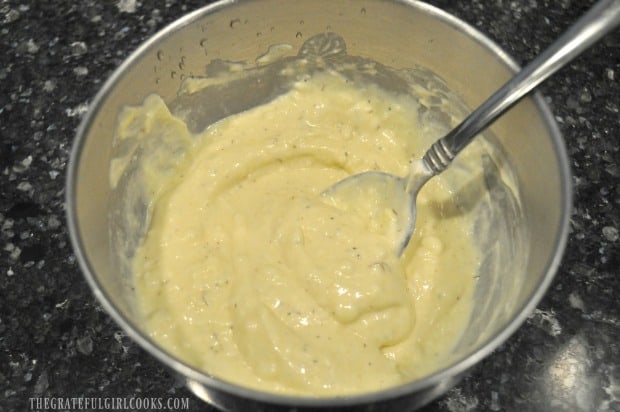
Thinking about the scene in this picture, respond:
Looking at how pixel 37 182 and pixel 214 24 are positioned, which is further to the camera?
pixel 37 182

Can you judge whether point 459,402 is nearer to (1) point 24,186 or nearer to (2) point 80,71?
(1) point 24,186

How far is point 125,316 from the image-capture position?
100 cm

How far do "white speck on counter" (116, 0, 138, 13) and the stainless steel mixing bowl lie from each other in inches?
22.1

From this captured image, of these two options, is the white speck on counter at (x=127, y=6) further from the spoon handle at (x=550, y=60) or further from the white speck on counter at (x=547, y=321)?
the white speck on counter at (x=547, y=321)

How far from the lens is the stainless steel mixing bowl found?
991 millimetres

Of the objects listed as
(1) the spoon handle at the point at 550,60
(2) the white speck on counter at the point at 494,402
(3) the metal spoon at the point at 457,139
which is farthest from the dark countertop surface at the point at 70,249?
(1) the spoon handle at the point at 550,60

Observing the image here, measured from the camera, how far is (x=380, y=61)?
1537 millimetres

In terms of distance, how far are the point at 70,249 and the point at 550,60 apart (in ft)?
3.71

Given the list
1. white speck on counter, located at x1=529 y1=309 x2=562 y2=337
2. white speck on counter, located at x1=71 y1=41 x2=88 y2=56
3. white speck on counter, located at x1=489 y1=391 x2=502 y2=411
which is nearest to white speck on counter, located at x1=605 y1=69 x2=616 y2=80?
white speck on counter, located at x1=529 y1=309 x2=562 y2=337

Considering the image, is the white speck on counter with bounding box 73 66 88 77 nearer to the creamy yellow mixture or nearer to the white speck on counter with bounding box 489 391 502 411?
the creamy yellow mixture

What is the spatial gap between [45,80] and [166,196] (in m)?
0.58

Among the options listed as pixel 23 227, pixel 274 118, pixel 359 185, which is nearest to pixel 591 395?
pixel 359 185

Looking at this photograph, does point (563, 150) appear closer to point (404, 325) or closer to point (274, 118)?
point (404, 325)

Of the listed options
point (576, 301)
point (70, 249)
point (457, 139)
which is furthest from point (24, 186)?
point (576, 301)
